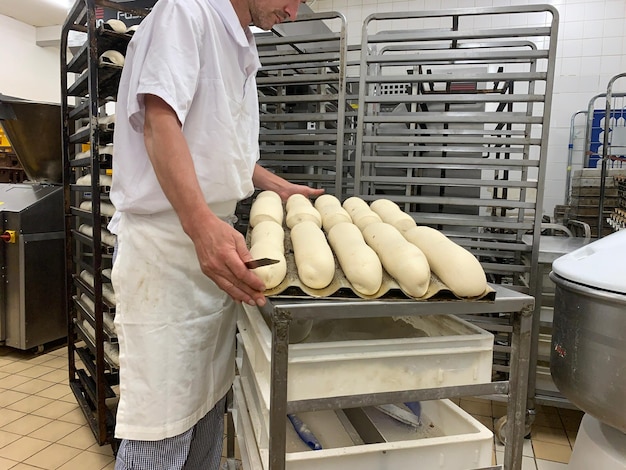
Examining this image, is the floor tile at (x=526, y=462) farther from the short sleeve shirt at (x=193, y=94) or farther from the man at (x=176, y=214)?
the short sleeve shirt at (x=193, y=94)

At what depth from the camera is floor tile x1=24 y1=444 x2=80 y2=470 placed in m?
1.86

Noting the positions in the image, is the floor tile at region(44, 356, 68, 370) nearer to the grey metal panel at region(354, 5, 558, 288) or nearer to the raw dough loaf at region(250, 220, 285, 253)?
the grey metal panel at region(354, 5, 558, 288)

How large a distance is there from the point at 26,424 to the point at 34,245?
46.3 inches

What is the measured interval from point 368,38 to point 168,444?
5.79 feet

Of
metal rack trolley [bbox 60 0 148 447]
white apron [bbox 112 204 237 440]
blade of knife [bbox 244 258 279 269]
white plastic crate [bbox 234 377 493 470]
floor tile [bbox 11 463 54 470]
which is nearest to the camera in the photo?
blade of knife [bbox 244 258 279 269]

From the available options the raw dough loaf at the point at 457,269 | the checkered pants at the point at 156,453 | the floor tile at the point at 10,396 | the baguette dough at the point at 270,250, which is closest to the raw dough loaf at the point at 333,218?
the baguette dough at the point at 270,250

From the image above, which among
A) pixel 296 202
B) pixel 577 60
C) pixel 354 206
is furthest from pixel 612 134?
pixel 296 202

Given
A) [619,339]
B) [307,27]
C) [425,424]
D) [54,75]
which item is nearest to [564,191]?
[307,27]

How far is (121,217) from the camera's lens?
111 cm

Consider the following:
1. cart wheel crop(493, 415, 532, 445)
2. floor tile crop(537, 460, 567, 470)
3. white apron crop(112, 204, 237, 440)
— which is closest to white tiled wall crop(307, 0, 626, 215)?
cart wheel crop(493, 415, 532, 445)

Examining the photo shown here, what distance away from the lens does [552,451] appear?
6.70 ft

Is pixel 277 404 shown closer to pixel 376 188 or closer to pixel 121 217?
pixel 121 217

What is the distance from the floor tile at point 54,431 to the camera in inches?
80.8

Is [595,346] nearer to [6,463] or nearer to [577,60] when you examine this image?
[6,463]
